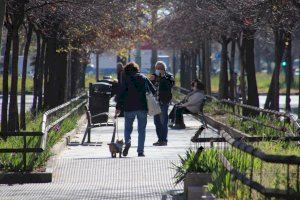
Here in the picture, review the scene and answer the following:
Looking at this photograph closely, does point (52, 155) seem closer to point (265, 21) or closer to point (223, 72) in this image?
Answer: point (265, 21)

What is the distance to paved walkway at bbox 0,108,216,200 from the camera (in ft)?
47.7

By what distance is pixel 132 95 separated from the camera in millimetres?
20578

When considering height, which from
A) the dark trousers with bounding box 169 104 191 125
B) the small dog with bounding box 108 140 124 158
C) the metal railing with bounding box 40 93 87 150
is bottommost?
the dark trousers with bounding box 169 104 191 125

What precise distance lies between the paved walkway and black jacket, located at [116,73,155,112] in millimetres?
957

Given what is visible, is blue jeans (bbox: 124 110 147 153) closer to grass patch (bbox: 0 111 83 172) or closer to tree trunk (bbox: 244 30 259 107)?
grass patch (bbox: 0 111 83 172)

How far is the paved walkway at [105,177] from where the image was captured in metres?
14.5

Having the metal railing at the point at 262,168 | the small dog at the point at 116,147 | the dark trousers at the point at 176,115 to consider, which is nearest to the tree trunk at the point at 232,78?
the dark trousers at the point at 176,115

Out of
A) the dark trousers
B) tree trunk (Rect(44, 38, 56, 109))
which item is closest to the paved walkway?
the dark trousers

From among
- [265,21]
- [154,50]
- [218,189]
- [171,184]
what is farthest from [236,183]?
[154,50]

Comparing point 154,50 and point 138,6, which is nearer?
point 138,6

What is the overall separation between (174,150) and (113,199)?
9099mm

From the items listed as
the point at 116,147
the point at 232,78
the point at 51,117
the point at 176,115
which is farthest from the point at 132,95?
the point at 232,78

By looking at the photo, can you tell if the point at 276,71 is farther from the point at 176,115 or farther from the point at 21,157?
the point at 21,157

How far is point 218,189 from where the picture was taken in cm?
1154
